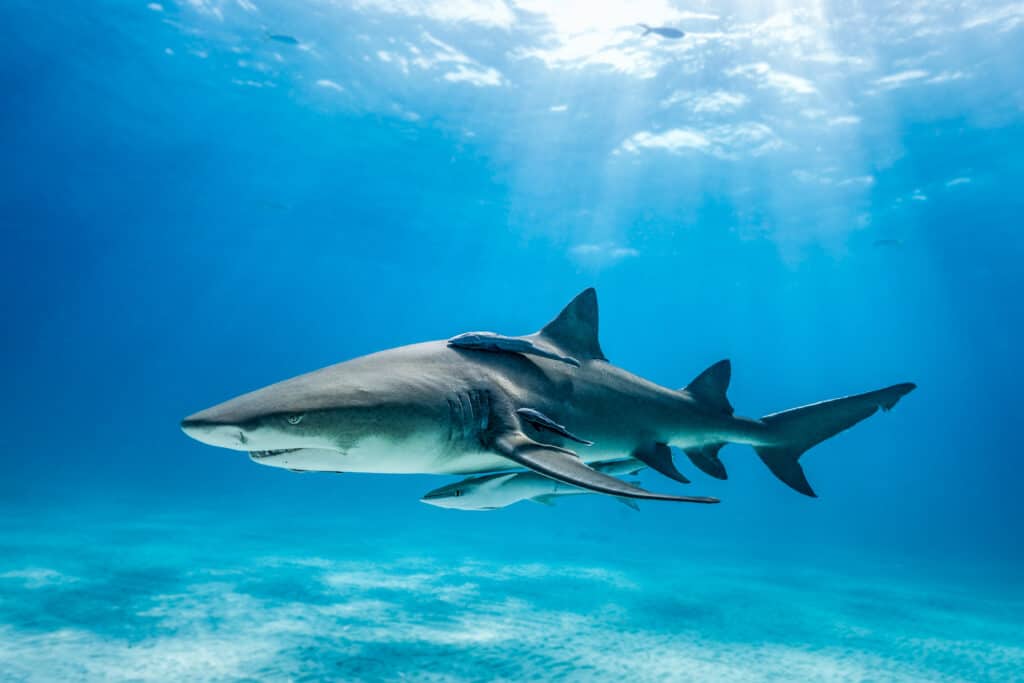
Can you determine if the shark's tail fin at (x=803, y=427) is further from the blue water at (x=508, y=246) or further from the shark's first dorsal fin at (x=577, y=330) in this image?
the blue water at (x=508, y=246)

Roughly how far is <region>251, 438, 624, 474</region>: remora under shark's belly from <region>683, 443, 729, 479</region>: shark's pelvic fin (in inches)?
85.3

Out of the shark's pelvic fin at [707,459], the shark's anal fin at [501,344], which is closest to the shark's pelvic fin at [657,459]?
the shark's pelvic fin at [707,459]

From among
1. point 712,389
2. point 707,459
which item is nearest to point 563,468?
point 707,459

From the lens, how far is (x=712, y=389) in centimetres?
543

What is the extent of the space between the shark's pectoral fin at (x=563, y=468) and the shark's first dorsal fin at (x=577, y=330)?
1503 mm

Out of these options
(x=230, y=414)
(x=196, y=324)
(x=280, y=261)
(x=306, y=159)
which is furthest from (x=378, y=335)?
(x=230, y=414)

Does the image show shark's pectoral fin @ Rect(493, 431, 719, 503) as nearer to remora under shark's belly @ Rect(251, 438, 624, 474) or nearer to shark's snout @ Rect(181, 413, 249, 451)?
remora under shark's belly @ Rect(251, 438, 624, 474)

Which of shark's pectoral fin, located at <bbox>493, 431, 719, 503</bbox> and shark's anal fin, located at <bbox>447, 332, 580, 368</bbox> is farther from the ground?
shark's anal fin, located at <bbox>447, 332, 580, 368</bbox>

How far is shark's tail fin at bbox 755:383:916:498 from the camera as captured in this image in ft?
16.7

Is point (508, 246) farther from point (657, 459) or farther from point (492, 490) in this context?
point (492, 490)

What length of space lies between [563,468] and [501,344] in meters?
1.55

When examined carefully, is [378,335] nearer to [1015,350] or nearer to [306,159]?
[306,159]

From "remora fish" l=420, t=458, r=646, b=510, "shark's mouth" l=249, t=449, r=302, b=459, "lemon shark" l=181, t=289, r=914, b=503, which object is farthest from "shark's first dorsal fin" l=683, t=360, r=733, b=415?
"shark's mouth" l=249, t=449, r=302, b=459

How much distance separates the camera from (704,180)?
110 feet
